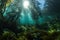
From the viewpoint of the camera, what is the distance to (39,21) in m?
4.15

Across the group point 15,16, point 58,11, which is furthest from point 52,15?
point 15,16

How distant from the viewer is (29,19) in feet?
13.8

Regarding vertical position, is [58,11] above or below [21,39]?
above

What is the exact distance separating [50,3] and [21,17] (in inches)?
33.9

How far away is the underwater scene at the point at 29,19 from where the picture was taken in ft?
13.3

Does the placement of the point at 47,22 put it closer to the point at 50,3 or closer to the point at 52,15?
the point at 52,15

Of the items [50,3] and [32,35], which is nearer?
[32,35]

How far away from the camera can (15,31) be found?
4.20 m

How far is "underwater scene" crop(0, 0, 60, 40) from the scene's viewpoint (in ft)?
13.3

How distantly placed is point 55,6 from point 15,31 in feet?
4.10

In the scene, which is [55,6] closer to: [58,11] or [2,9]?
[58,11]

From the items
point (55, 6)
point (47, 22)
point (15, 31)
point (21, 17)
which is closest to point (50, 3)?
point (55, 6)

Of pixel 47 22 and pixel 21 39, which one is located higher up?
pixel 47 22

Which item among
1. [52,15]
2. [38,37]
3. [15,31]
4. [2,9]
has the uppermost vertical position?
[2,9]
